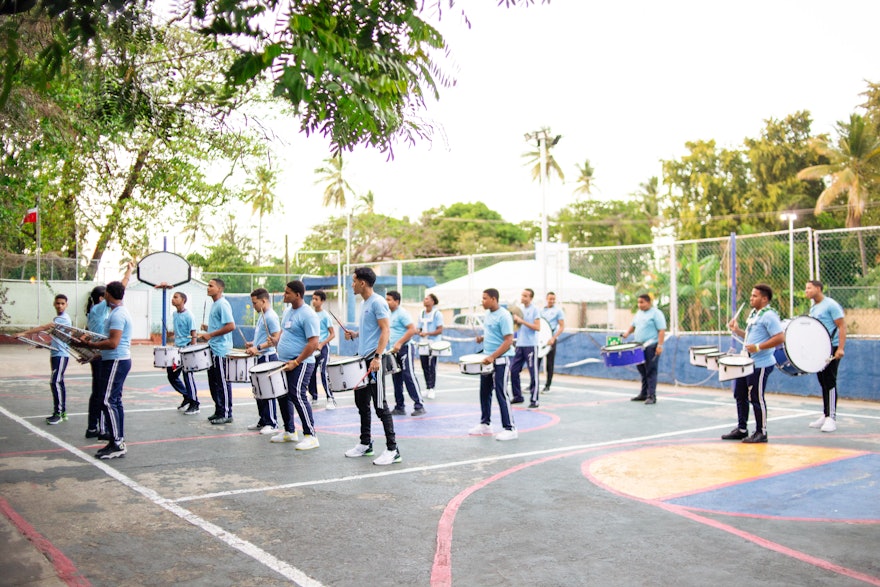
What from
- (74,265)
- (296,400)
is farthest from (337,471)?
(74,265)

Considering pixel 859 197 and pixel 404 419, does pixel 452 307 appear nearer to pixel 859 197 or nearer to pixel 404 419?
pixel 404 419

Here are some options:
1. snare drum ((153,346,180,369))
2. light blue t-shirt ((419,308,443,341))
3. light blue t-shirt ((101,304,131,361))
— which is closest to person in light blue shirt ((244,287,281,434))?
snare drum ((153,346,180,369))

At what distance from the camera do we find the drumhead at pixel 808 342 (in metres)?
9.58

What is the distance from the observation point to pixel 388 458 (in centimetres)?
798

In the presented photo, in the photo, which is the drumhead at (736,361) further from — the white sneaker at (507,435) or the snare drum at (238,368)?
the snare drum at (238,368)

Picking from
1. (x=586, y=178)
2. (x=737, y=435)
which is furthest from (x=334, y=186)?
(x=737, y=435)

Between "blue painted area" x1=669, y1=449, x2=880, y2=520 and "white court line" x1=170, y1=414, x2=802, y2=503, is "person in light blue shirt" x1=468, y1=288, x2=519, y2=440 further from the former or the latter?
"blue painted area" x1=669, y1=449, x2=880, y2=520

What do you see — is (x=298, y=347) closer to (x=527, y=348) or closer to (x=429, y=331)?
(x=527, y=348)

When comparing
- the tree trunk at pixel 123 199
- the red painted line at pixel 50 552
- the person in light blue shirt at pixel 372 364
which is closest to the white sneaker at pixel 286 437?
the person in light blue shirt at pixel 372 364

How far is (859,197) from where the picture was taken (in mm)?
37094

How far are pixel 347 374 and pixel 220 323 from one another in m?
3.59

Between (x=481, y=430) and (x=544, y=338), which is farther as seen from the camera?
(x=544, y=338)

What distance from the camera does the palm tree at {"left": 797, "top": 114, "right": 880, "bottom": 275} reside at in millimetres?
36781

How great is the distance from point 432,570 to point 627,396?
34.6 ft
